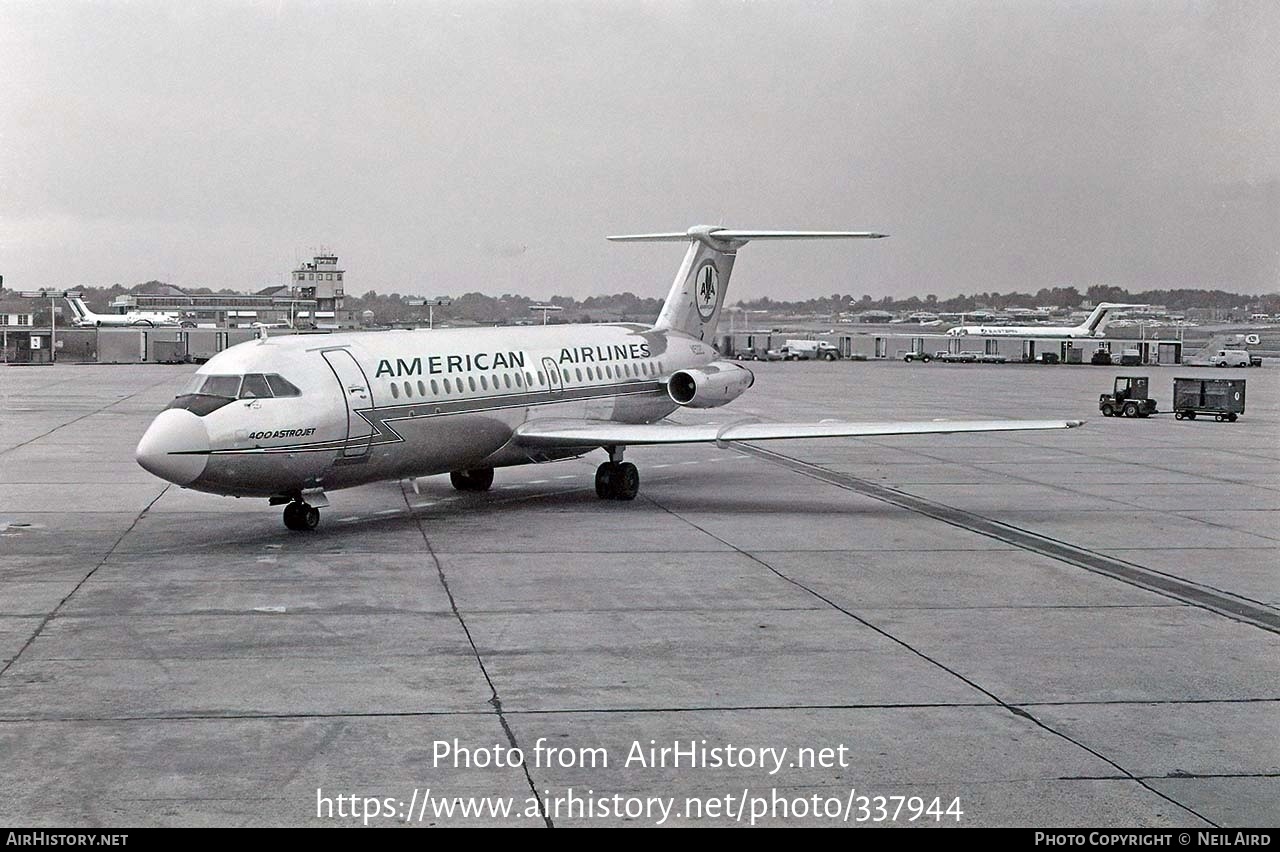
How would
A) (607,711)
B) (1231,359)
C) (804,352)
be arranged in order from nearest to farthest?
(607,711), (1231,359), (804,352)

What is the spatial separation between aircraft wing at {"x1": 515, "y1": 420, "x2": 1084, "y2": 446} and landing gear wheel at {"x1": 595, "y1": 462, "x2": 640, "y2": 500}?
1.99 feet

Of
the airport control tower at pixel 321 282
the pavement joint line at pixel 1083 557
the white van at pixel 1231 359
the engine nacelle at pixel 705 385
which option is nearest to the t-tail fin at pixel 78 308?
the airport control tower at pixel 321 282

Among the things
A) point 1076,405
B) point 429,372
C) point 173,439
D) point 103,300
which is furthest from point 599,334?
point 103,300

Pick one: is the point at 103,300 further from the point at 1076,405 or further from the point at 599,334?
the point at 599,334

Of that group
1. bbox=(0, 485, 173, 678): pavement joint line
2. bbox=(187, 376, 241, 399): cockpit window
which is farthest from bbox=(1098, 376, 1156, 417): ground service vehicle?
bbox=(187, 376, 241, 399): cockpit window

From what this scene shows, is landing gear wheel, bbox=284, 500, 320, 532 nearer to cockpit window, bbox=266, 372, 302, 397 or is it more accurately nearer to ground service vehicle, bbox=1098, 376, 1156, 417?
cockpit window, bbox=266, 372, 302, 397

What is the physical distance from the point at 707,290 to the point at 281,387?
521 inches

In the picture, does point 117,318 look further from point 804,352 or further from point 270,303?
point 804,352

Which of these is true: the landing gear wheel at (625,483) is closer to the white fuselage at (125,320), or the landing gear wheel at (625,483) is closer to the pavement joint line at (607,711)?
the pavement joint line at (607,711)

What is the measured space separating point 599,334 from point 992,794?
748 inches

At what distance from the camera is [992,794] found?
30.4 feet

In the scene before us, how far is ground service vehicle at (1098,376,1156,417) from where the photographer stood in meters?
46.8

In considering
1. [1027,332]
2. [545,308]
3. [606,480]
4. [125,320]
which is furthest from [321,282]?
[606,480]

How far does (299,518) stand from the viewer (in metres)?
20.9
